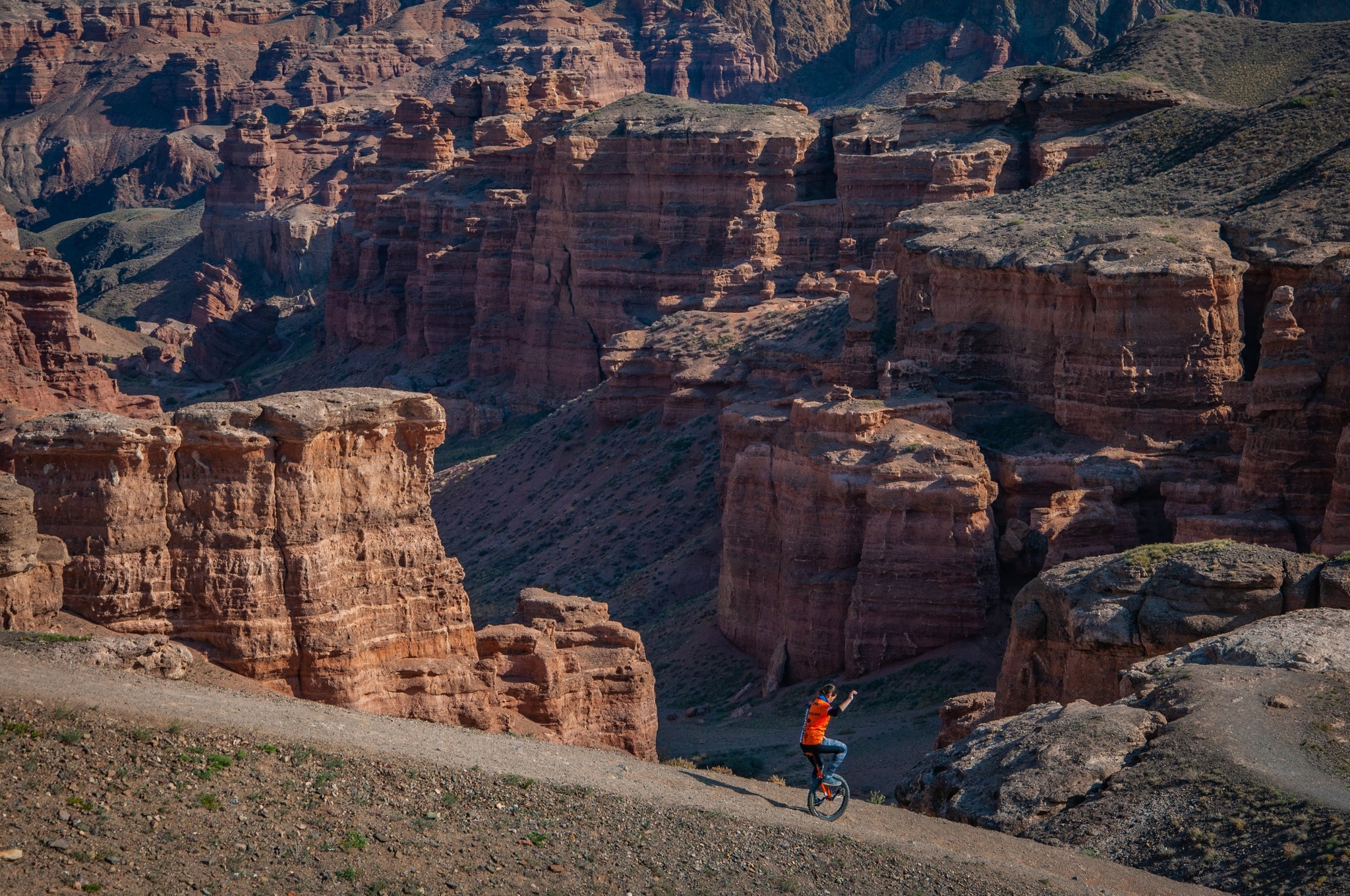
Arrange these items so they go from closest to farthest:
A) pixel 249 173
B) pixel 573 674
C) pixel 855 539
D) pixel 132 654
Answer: pixel 132 654
pixel 573 674
pixel 855 539
pixel 249 173

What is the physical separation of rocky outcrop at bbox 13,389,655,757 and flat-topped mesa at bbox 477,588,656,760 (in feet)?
4.27

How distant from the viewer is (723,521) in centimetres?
4628

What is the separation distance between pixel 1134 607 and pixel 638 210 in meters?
48.9

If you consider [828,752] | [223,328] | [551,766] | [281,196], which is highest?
[828,752]

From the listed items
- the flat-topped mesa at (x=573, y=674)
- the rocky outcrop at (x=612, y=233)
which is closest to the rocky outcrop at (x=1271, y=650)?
the flat-topped mesa at (x=573, y=674)

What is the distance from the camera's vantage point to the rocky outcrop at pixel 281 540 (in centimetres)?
2527

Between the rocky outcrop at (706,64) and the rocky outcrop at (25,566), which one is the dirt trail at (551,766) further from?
the rocky outcrop at (706,64)

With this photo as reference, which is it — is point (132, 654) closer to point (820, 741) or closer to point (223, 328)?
point (820, 741)

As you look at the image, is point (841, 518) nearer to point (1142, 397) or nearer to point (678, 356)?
point (1142, 397)

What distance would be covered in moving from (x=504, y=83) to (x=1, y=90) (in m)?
90.9

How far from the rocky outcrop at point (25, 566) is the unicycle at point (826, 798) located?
985 centimetres

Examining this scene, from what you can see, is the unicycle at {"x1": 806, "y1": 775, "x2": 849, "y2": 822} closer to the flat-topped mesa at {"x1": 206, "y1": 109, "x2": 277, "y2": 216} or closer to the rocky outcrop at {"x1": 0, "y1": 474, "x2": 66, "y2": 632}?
the rocky outcrop at {"x1": 0, "y1": 474, "x2": 66, "y2": 632}

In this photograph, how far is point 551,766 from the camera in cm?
2347

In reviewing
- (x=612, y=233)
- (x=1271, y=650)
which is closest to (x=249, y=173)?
(x=612, y=233)
